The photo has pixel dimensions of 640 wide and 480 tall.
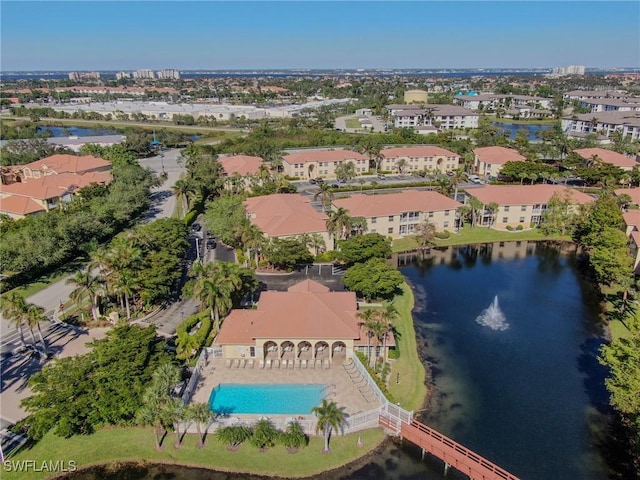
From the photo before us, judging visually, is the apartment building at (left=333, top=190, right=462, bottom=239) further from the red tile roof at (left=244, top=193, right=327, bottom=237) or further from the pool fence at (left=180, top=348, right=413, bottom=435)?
the pool fence at (left=180, top=348, right=413, bottom=435)

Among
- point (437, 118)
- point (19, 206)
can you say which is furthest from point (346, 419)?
point (437, 118)

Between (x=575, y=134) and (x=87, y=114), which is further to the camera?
(x=87, y=114)

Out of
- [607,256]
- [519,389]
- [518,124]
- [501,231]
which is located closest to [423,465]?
[519,389]

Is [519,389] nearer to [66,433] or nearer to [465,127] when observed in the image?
[66,433]

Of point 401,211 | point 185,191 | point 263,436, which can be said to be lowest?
point 263,436

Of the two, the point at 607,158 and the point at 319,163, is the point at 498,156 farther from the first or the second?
the point at 319,163

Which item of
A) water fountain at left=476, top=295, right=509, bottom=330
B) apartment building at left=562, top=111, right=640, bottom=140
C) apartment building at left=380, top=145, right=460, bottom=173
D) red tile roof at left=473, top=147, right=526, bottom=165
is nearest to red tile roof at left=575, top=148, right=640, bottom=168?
red tile roof at left=473, top=147, right=526, bottom=165
